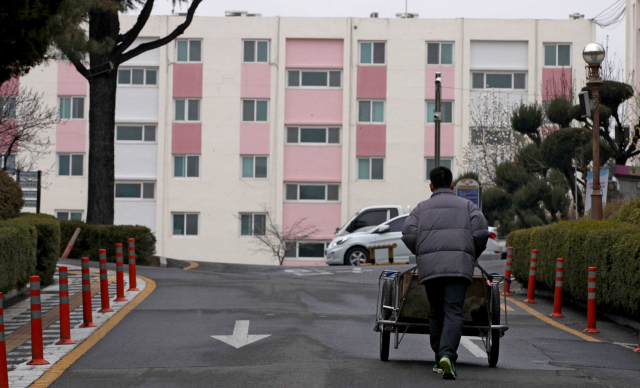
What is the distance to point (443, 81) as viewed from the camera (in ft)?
140

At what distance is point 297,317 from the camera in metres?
11.8

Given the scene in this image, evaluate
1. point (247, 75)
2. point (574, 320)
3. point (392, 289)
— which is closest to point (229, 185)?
point (247, 75)

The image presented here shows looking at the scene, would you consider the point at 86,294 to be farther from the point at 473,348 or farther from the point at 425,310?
the point at 425,310

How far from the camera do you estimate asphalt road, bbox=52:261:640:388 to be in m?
7.17

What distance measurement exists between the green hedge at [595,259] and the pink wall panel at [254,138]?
26.2 metres

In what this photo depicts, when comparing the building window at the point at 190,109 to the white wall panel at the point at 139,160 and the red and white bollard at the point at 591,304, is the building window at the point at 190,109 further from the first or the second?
the red and white bollard at the point at 591,304

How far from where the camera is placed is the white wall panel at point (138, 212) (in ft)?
140

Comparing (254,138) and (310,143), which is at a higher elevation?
(254,138)

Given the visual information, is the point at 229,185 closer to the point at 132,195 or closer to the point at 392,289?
the point at 132,195

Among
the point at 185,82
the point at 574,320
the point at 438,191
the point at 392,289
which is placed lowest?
the point at 574,320

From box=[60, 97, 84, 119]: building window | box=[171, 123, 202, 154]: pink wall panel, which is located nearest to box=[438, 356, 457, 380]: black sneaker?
box=[171, 123, 202, 154]: pink wall panel

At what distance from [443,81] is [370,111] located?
3.78 m

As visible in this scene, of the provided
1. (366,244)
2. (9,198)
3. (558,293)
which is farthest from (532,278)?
(366,244)

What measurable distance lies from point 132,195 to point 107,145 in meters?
18.0
